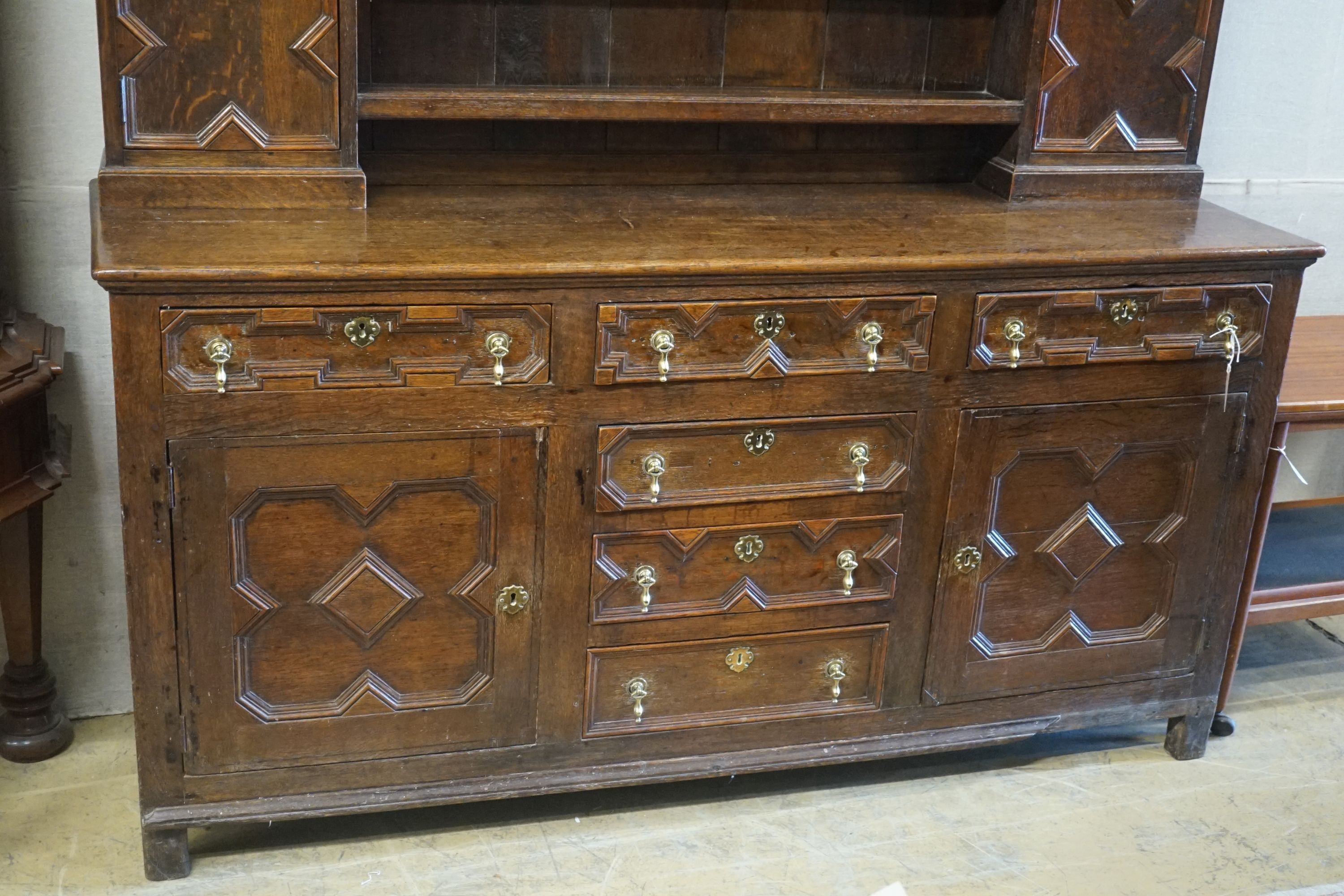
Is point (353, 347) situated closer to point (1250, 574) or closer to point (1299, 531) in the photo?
point (1250, 574)

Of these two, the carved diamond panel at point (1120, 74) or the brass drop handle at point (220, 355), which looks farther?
the carved diamond panel at point (1120, 74)

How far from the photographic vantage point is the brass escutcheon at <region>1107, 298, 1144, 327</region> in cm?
239

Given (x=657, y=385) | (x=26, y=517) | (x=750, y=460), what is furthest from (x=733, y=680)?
(x=26, y=517)

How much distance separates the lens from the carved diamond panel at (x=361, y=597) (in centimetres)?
219

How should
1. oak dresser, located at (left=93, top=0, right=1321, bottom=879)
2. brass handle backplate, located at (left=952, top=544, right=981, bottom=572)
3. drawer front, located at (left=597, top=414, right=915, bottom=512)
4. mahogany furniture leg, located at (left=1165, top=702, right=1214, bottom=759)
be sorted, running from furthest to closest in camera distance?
mahogany furniture leg, located at (left=1165, top=702, right=1214, bottom=759)
brass handle backplate, located at (left=952, top=544, right=981, bottom=572)
drawer front, located at (left=597, top=414, right=915, bottom=512)
oak dresser, located at (left=93, top=0, right=1321, bottom=879)

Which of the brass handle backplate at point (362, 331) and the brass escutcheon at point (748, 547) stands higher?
the brass handle backplate at point (362, 331)

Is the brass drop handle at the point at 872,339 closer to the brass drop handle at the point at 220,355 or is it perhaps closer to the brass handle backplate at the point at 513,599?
the brass handle backplate at the point at 513,599

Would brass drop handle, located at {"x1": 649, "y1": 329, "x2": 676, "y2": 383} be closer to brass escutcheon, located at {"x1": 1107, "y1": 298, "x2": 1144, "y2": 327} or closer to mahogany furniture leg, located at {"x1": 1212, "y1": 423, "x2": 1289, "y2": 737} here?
brass escutcheon, located at {"x1": 1107, "y1": 298, "x2": 1144, "y2": 327}

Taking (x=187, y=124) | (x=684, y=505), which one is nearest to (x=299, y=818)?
(x=684, y=505)

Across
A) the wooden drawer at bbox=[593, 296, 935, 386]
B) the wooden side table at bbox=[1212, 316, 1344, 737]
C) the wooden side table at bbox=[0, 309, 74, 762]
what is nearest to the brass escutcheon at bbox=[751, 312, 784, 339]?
the wooden drawer at bbox=[593, 296, 935, 386]

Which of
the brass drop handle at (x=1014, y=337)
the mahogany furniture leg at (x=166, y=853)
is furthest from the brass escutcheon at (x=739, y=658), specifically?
the mahogany furniture leg at (x=166, y=853)

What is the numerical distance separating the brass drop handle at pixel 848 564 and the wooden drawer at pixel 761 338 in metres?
0.33

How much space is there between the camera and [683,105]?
8.09 feet

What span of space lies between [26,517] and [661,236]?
1.17 m
